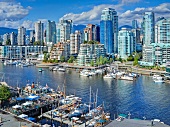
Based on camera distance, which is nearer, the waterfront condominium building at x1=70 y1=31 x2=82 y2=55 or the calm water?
the calm water

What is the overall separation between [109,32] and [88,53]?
1746 centimetres

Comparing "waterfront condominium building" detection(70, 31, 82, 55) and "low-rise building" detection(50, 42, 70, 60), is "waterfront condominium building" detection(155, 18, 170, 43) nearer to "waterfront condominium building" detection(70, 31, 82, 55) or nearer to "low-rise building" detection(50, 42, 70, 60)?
"waterfront condominium building" detection(70, 31, 82, 55)

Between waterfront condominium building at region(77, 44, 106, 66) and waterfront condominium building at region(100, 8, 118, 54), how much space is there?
1240 centimetres

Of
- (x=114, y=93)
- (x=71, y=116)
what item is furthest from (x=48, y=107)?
(x=114, y=93)

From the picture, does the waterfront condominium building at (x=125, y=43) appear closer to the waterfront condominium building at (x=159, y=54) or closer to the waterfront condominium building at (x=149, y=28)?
the waterfront condominium building at (x=149, y=28)

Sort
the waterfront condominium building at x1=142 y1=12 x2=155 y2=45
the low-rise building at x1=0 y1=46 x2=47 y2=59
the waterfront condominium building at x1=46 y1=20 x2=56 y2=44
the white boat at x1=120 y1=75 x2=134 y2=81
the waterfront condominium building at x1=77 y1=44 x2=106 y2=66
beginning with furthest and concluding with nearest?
the waterfront condominium building at x1=46 y1=20 x2=56 y2=44, the low-rise building at x1=0 y1=46 x2=47 y2=59, the waterfront condominium building at x1=142 y1=12 x2=155 y2=45, the waterfront condominium building at x1=77 y1=44 x2=106 y2=66, the white boat at x1=120 y1=75 x2=134 y2=81

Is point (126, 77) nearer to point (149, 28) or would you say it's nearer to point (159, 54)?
point (159, 54)

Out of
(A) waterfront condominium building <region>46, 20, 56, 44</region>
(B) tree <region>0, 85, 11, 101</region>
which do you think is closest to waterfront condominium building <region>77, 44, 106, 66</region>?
(B) tree <region>0, 85, 11, 101</region>

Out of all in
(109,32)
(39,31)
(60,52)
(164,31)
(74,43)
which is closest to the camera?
(164,31)

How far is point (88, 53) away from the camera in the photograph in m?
41.0

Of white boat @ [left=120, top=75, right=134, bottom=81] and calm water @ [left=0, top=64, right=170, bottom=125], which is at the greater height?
white boat @ [left=120, top=75, right=134, bottom=81]

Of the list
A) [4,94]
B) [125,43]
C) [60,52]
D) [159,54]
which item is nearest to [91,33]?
[125,43]

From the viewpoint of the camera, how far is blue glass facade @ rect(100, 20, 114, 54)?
56013 millimetres

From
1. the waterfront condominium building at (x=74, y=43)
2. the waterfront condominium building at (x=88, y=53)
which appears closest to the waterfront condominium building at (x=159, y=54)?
the waterfront condominium building at (x=88, y=53)
